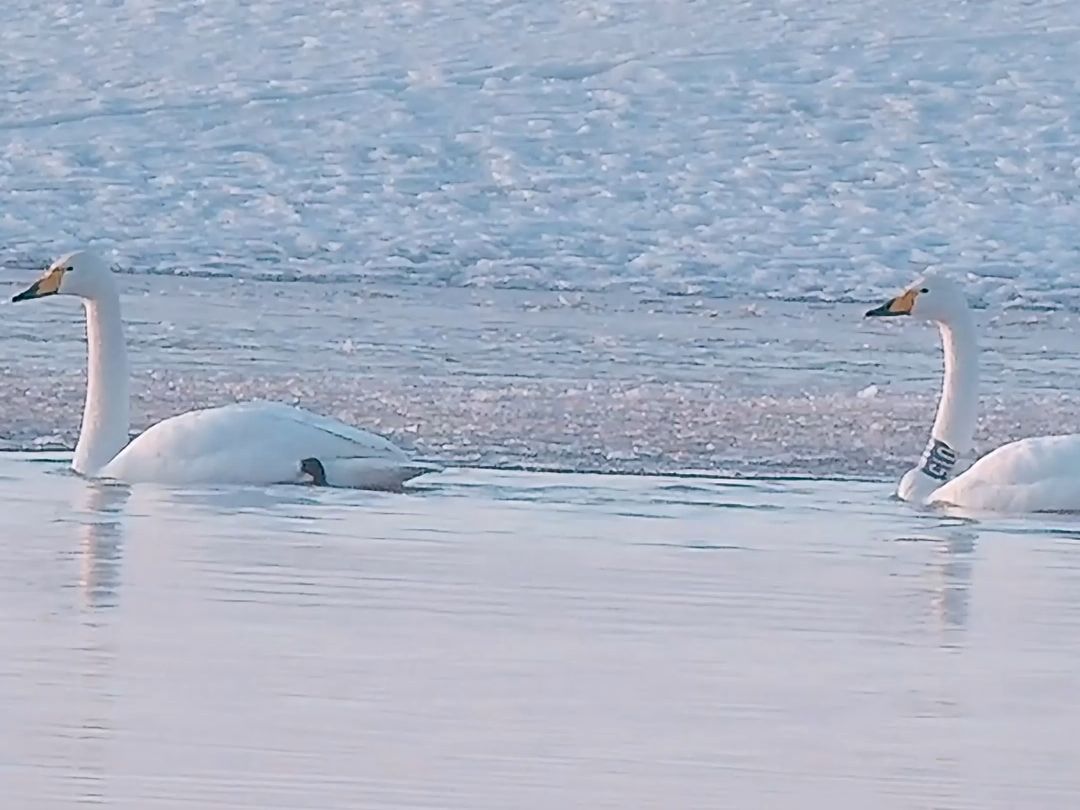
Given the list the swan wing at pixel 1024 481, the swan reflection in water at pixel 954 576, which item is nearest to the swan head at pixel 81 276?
the swan wing at pixel 1024 481

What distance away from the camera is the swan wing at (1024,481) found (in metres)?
7.29

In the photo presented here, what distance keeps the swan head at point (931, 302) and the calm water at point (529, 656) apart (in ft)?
5.65

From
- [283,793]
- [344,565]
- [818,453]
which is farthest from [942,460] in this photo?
[283,793]

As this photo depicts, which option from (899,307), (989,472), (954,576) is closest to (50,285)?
(899,307)

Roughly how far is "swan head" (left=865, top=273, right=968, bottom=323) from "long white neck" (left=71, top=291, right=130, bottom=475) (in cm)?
220

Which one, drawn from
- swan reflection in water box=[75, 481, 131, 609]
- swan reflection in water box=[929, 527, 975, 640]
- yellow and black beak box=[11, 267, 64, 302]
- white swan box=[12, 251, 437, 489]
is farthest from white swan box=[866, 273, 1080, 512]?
yellow and black beak box=[11, 267, 64, 302]

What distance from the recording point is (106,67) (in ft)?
67.4

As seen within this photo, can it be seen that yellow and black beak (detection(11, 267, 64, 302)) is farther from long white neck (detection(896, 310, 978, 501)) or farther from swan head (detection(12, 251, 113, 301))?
long white neck (detection(896, 310, 978, 501))

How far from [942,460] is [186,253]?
7928mm

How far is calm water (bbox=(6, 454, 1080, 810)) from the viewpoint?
3.83m

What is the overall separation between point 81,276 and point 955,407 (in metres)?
2.59

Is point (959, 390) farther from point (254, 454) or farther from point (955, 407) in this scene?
point (254, 454)

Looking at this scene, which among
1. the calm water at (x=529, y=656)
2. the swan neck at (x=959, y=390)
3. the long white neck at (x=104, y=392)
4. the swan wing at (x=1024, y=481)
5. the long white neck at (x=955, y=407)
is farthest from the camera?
the swan neck at (x=959, y=390)

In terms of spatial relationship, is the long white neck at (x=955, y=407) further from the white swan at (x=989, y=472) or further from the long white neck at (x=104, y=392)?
the long white neck at (x=104, y=392)
